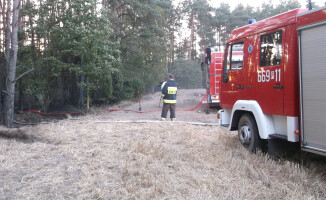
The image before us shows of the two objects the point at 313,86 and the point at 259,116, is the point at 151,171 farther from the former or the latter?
the point at 313,86

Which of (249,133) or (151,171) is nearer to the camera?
(151,171)

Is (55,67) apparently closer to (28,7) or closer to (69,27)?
(69,27)

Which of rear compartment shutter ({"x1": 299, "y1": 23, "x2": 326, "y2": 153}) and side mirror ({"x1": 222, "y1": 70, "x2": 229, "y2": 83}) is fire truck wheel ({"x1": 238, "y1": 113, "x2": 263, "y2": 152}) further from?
rear compartment shutter ({"x1": 299, "y1": 23, "x2": 326, "y2": 153})

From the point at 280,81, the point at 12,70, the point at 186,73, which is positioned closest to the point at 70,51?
the point at 12,70

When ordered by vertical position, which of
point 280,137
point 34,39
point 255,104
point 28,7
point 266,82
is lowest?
point 280,137

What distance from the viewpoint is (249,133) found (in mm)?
5641

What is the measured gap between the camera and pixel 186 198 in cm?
346

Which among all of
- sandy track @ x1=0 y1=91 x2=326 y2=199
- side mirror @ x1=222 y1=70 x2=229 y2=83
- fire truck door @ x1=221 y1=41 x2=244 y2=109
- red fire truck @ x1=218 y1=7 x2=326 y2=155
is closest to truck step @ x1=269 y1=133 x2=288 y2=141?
red fire truck @ x1=218 y1=7 x2=326 y2=155

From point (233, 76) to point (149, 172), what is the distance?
293cm

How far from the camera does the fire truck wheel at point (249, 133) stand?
5.41 meters

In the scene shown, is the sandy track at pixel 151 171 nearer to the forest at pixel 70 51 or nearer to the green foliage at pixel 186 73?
the forest at pixel 70 51

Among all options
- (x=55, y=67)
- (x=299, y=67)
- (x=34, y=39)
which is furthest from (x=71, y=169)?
(x=34, y=39)

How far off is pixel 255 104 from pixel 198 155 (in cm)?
144

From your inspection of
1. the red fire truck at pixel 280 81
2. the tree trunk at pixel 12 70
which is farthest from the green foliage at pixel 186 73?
the red fire truck at pixel 280 81
